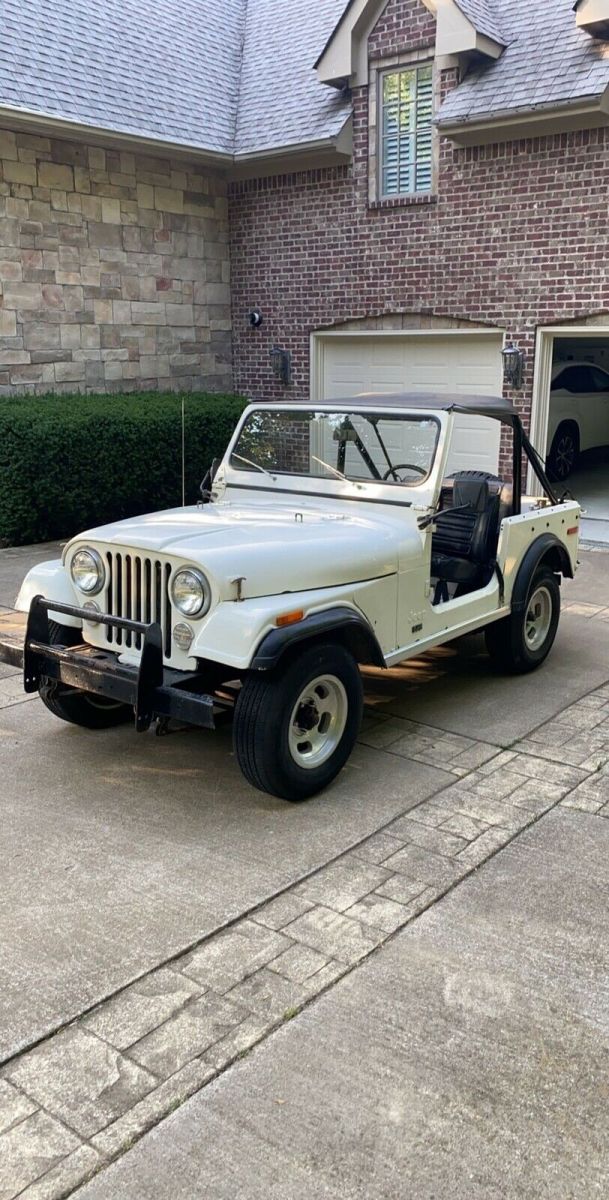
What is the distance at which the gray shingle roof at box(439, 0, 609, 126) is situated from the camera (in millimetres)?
9695

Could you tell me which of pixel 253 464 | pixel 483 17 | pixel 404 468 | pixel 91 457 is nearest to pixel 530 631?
pixel 404 468

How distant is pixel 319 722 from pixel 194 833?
77 centimetres

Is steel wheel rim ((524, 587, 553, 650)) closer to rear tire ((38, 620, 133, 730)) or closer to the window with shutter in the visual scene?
rear tire ((38, 620, 133, 730))

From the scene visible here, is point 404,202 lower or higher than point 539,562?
higher

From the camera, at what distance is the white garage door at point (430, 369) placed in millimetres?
11070

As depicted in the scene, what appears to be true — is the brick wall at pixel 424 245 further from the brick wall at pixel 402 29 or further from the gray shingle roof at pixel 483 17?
the gray shingle roof at pixel 483 17

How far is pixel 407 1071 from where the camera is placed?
272 cm

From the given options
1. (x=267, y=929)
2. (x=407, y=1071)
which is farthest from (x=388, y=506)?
(x=407, y=1071)

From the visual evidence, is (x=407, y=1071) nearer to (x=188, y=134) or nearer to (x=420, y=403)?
(x=420, y=403)

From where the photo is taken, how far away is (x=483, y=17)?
10703 mm

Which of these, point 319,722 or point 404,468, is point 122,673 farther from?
point 404,468

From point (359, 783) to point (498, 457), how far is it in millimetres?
7161

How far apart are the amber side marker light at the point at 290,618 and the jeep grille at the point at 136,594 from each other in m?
0.53

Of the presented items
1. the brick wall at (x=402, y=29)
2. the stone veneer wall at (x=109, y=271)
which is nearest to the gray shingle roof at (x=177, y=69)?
the stone veneer wall at (x=109, y=271)
